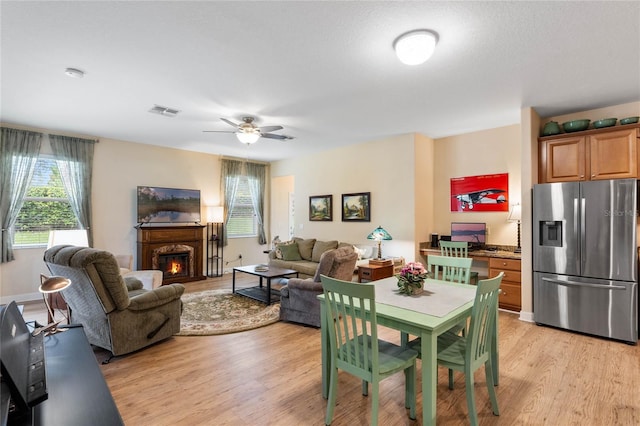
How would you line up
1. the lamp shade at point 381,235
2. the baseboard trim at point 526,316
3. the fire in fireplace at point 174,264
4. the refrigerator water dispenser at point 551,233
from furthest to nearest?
the fire in fireplace at point 174,264 < the lamp shade at point 381,235 < the baseboard trim at point 526,316 < the refrigerator water dispenser at point 551,233

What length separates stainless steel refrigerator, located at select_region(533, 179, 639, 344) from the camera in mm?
3516

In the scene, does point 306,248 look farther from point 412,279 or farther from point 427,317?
point 427,317

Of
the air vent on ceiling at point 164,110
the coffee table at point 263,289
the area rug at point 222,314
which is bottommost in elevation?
the area rug at point 222,314

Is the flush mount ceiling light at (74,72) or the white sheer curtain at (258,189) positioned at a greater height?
the flush mount ceiling light at (74,72)

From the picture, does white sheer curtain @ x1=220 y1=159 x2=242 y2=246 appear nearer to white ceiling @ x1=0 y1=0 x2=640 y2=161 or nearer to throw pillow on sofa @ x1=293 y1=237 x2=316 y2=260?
throw pillow on sofa @ x1=293 y1=237 x2=316 y2=260

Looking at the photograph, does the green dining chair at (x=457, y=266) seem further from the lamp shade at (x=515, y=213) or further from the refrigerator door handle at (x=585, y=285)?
the lamp shade at (x=515, y=213)

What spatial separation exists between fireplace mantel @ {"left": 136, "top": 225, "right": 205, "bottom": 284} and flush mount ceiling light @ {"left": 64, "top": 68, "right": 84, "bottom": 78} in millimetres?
3328

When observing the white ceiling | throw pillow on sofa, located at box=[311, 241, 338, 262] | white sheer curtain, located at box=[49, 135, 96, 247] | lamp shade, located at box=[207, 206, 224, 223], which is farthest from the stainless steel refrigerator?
white sheer curtain, located at box=[49, 135, 96, 247]

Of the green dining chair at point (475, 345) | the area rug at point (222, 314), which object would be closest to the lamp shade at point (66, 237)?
the area rug at point (222, 314)

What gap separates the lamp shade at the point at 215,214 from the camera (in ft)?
22.8

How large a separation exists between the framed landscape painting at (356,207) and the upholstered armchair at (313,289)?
2.34 metres

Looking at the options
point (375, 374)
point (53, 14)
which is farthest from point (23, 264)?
point (375, 374)

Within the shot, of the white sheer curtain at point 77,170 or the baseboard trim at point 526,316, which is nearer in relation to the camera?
the baseboard trim at point 526,316

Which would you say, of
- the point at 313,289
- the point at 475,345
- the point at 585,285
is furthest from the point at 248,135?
the point at 585,285
